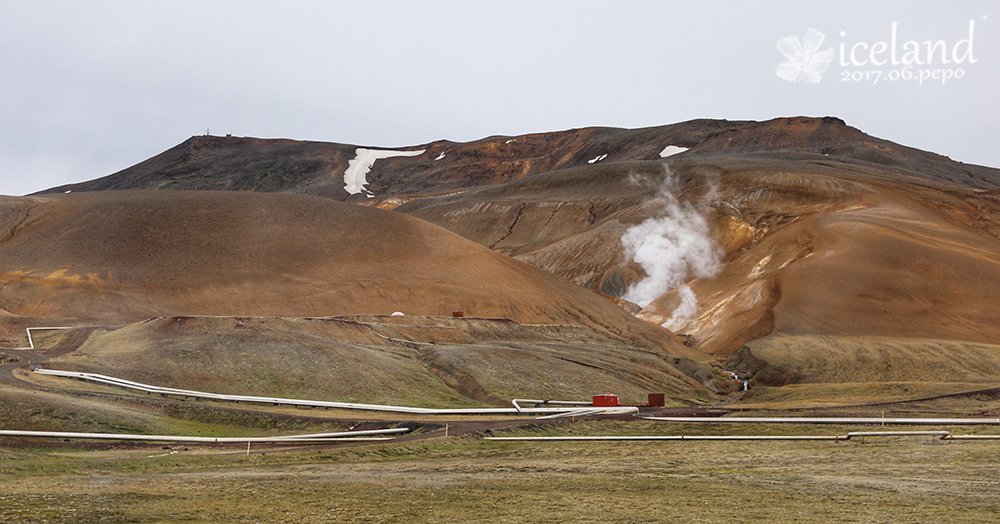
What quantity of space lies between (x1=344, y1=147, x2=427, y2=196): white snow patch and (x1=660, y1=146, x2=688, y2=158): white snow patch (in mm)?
55453

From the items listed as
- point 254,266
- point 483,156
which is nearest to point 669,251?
point 254,266

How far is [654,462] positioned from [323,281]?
4229cm

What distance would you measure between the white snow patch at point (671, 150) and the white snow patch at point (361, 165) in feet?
182

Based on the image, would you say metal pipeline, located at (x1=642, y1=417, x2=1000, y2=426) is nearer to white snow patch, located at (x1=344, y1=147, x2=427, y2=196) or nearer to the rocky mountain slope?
the rocky mountain slope

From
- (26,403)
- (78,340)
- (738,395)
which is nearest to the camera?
(26,403)

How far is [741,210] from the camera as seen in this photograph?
289 ft

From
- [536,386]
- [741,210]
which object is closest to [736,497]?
[536,386]

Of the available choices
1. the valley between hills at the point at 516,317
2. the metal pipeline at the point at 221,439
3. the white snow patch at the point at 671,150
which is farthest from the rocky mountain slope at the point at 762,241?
the metal pipeline at the point at 221,439

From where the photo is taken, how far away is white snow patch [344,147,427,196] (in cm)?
16825

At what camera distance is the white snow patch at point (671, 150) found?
141500 millimetres

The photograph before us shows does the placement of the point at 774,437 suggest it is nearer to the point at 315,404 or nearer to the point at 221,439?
the point at 221,439

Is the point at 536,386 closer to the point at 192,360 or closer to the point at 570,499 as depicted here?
the point at 192,360

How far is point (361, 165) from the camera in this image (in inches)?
7141

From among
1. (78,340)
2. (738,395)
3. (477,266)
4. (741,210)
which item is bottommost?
(738,395)
